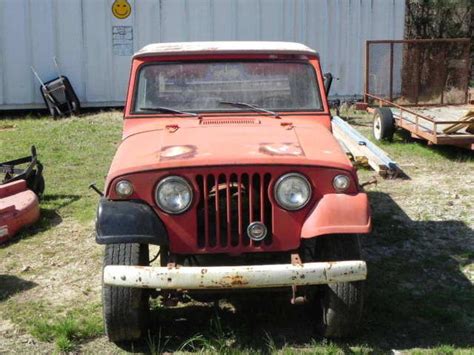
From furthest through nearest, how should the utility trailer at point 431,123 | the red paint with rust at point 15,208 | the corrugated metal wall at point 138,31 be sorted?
the corrugated metal wall at point 138,31, the utility trailer at point 431,123, the red paint with rust at point 15,208

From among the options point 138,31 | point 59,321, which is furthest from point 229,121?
point 138,31

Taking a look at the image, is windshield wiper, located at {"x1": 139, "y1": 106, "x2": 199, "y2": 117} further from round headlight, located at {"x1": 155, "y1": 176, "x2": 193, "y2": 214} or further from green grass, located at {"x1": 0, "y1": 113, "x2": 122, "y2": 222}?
green grass, located at {"x1": 0, "y1": 113, "x2": 122, "y2": 222}

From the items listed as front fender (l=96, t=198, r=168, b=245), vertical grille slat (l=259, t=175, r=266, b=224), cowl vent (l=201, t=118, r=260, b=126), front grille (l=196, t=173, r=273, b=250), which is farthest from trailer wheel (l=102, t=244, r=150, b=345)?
cowl vent (l=201, t=118, r=260, b=126)

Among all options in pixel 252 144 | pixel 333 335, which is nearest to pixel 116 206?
pixel 252 144

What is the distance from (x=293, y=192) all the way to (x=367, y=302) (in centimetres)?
129

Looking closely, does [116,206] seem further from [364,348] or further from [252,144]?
[364,348]

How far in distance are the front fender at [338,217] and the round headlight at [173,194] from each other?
0.69 metres

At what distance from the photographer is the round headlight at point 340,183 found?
3818 mm

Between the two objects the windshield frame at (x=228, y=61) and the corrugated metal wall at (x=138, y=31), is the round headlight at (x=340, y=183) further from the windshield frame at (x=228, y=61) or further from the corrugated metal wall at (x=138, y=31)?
the corrugated metal wall at (x=138, y=31)

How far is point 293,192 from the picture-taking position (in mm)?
3793

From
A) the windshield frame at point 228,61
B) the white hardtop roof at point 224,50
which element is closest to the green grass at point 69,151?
the windshield frame at point 228,61

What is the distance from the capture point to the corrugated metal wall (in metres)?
14.1

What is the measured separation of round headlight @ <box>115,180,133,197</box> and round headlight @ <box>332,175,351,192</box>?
1.17 metres

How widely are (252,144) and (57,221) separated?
334cm
